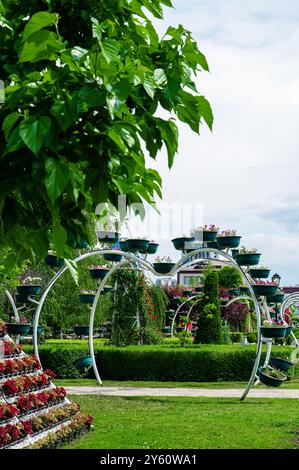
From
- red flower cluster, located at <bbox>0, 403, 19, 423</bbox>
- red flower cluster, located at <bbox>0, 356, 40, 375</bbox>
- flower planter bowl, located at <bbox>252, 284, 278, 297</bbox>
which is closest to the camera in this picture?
red flower cluster, located at <bbox>0, 403, 19, 423</bbox>

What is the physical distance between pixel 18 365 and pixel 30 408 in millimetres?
932

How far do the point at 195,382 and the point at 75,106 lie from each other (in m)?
15.2

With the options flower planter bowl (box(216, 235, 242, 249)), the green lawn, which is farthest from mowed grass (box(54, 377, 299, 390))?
flower planter bowl (box(216, 235, 242, 249))

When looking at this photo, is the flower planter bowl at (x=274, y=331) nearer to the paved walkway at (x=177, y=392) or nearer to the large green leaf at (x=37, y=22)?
the paved walkway at (x=177, y=392)

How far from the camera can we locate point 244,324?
1291 inches

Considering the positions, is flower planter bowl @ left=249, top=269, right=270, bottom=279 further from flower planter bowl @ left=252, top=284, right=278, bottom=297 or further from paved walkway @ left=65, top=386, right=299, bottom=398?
paved walkway @ left=65, top=386, right=299, bottom=398

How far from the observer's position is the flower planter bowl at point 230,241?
13023 millimetres

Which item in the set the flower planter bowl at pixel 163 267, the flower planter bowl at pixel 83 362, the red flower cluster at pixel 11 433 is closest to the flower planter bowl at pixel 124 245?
the flower planter bowl at pixel 163 267

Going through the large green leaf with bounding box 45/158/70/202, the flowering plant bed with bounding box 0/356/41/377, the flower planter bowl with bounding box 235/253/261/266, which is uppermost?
the flower planter bowl with bounding box 235/253/261/266

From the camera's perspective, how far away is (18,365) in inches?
350

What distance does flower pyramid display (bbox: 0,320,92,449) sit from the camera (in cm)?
735

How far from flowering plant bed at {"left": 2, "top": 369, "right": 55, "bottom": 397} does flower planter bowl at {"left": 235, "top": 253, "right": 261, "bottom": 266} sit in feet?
15.3

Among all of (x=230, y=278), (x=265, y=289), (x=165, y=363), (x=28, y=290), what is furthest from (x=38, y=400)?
(x=230, y=278)

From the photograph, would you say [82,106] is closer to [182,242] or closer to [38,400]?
[38,400]
